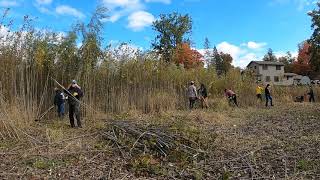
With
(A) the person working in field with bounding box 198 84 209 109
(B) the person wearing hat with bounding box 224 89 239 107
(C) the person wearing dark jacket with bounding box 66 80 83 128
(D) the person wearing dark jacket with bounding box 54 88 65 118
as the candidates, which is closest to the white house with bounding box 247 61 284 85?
(B) the person wearing hat with bounding box 224 89 239 107

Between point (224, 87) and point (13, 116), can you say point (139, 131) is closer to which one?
point (13, 116)

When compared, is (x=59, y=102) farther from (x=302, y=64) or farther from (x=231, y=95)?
(x=302, y=64)

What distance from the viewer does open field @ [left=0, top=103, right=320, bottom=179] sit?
25.3 feet

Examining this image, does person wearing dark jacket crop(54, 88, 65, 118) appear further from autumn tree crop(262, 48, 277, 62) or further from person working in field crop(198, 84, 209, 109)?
autumn tree crop(262, 48, 277, 62)

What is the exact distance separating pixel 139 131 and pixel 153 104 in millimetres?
9717

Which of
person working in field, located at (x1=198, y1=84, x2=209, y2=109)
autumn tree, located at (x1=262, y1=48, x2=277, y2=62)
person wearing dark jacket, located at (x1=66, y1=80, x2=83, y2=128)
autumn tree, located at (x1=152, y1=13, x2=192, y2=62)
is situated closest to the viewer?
person wearing dark jacket, located at (x1=66, y1=80, x2=83, y2=128)

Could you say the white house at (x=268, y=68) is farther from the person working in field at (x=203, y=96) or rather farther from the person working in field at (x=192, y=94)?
the person working in field at (x=192, y=94)

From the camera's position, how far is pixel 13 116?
1131cm

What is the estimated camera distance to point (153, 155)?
8945 millimetres

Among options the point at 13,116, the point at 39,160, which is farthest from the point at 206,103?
the point at 39,160

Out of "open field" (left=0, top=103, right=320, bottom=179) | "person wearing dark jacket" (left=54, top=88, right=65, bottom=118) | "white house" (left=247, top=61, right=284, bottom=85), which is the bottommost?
"open field" (left=0, top=103, right=320, bottom=179)

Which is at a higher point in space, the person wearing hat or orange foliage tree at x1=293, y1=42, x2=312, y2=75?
orange foliage tree at x1=293, y1=42, x2=312, y2=75

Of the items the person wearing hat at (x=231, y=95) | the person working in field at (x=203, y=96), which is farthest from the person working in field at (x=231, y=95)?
the person working in field at (x=203, y=96)

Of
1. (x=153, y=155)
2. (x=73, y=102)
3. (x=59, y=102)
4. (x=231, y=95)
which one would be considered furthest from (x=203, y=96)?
(x=153, y=155)
